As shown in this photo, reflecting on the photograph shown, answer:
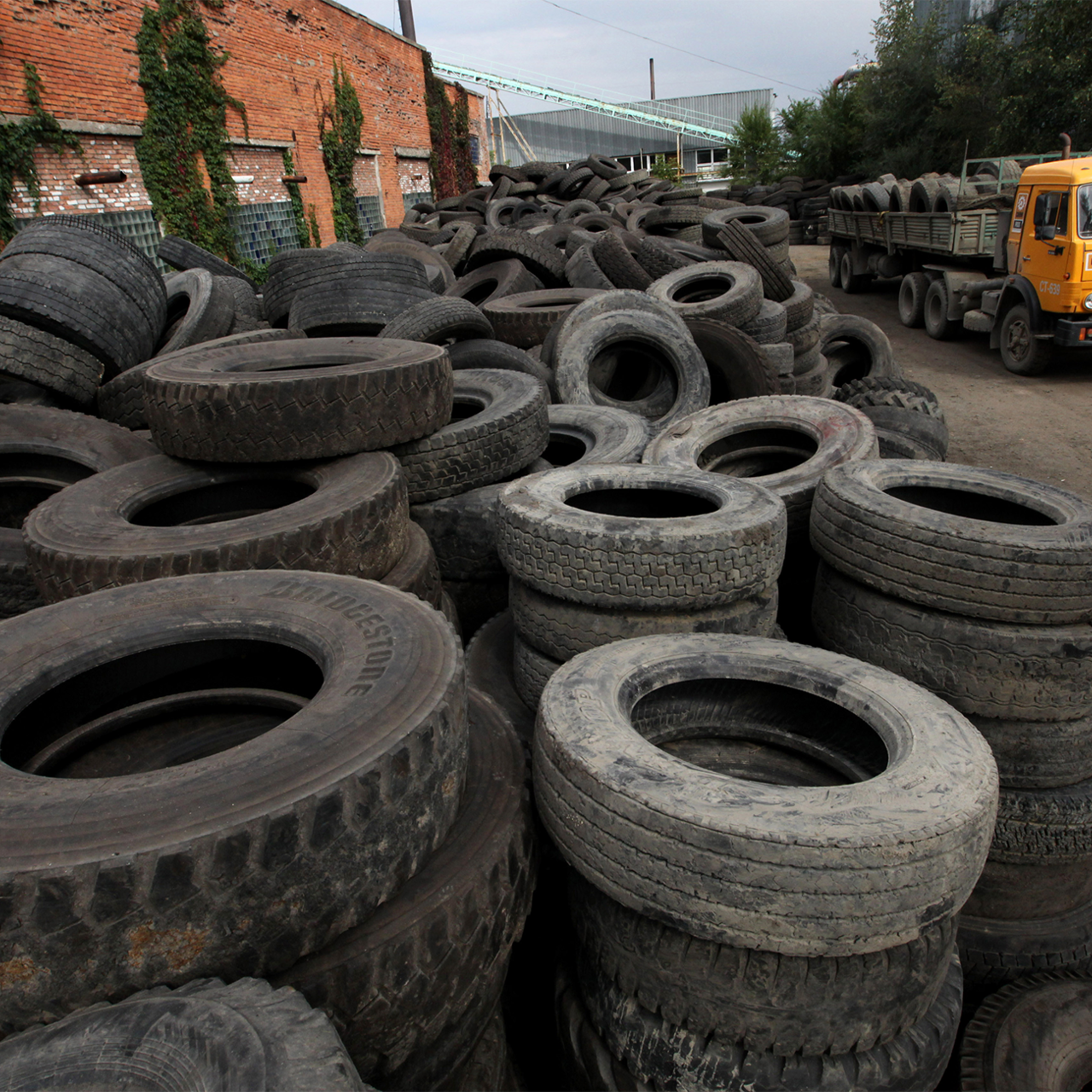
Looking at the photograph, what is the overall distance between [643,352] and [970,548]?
357 cm

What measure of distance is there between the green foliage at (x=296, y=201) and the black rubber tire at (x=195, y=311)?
11754 mm

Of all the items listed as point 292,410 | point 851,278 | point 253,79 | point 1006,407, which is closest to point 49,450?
point 292,410

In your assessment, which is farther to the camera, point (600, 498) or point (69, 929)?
point (600, 498)

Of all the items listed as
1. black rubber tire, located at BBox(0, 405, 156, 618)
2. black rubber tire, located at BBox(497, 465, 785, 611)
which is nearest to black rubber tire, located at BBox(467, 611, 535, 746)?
black rubber tire, located at BBox(497, 465, 785, 611)

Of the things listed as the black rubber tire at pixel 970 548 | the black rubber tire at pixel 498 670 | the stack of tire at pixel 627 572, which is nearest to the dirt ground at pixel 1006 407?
the black rubber tire at pixel 970 548

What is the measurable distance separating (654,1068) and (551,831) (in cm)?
62

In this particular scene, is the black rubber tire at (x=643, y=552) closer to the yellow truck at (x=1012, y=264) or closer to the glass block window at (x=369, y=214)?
the yellow truck at (x=1012, y=264)

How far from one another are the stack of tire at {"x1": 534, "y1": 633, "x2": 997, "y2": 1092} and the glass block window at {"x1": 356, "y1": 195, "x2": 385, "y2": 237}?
826 inches

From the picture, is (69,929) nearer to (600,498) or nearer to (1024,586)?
(600,498)

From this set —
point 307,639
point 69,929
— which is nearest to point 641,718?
point 307,639

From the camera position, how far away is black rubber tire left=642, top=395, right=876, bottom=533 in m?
3.70

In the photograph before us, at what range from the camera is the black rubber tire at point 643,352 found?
17.2 feet

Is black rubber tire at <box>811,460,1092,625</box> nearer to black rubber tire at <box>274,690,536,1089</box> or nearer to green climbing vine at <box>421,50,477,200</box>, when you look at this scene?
black rubber tire at <box>274,690,536,1089</box>

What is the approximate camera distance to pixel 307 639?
205 centimetres
